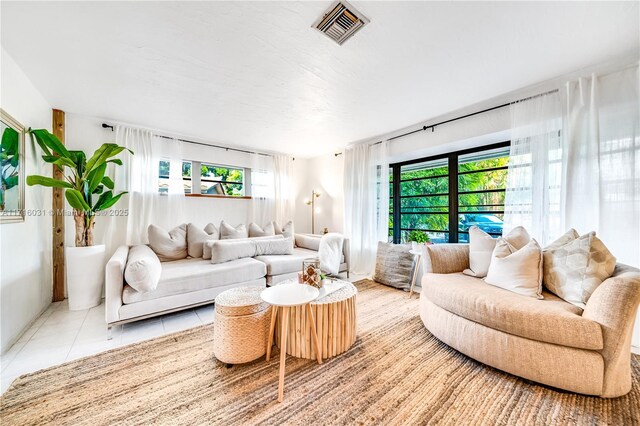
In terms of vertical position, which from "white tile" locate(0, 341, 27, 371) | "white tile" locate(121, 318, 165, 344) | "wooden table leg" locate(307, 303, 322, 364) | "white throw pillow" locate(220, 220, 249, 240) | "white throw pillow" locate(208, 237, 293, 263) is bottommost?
"white tile" locate(121, 318, 165, 344)

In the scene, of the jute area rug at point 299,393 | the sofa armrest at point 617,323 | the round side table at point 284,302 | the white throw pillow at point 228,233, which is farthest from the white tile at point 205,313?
the sofa armrest at point 617,323

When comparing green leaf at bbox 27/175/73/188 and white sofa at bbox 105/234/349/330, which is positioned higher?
green leaf at bbox 27/175/73/188

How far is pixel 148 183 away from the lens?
3291mm

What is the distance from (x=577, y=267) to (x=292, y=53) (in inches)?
102

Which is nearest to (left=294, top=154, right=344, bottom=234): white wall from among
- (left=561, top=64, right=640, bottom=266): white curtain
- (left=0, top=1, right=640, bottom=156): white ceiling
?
(left=0, top=1, right=640, bottom=156): white ceiling

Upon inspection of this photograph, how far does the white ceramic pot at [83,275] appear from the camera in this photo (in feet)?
8.30

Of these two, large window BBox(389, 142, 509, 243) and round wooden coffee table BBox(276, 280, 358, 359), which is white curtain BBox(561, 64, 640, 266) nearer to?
large window BBox(389, 142, 509, 243)

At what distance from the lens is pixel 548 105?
2254 mm

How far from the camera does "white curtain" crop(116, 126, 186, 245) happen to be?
3.18 meters

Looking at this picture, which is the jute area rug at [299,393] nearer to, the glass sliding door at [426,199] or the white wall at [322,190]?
the glass sliding door at [426,199]

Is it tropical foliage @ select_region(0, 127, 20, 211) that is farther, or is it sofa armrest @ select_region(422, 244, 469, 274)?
sofa armrest @ select_region(422, 244, 469, 274)

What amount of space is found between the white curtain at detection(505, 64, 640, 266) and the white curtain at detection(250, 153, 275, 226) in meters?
3.58

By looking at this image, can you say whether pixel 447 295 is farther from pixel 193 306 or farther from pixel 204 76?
pixel 204 76

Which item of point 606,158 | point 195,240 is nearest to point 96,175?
point 195,240
